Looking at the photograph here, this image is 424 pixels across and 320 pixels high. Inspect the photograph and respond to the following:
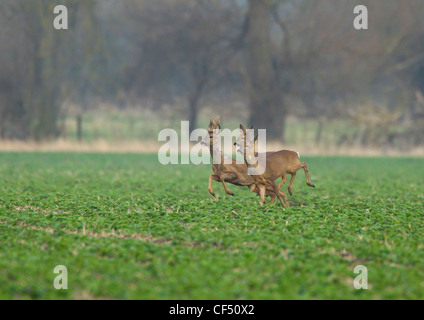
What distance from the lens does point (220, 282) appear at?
605cm

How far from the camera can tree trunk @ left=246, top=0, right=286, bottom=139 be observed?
2919 cm

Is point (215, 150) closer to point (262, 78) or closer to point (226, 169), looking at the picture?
point (226, 169)

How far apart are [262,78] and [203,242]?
22.8 meters

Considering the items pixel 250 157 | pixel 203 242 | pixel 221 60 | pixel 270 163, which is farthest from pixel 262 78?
pixel 203 242

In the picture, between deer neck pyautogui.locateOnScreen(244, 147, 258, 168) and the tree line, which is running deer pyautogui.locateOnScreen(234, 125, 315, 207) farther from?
the tree line

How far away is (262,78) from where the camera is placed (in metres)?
29.8

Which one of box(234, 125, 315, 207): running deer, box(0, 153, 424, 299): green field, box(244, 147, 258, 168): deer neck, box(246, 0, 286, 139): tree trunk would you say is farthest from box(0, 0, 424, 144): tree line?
box(244, 147, 258, 168): deer neck

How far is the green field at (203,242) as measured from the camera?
234 inches

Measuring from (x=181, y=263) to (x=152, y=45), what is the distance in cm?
2951

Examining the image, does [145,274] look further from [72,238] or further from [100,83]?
[100,83]

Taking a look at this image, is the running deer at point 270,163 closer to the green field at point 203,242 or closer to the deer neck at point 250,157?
the deer neck at point 250,157

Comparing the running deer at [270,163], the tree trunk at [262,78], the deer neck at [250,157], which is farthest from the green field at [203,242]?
the tree trunk at [262,78]
